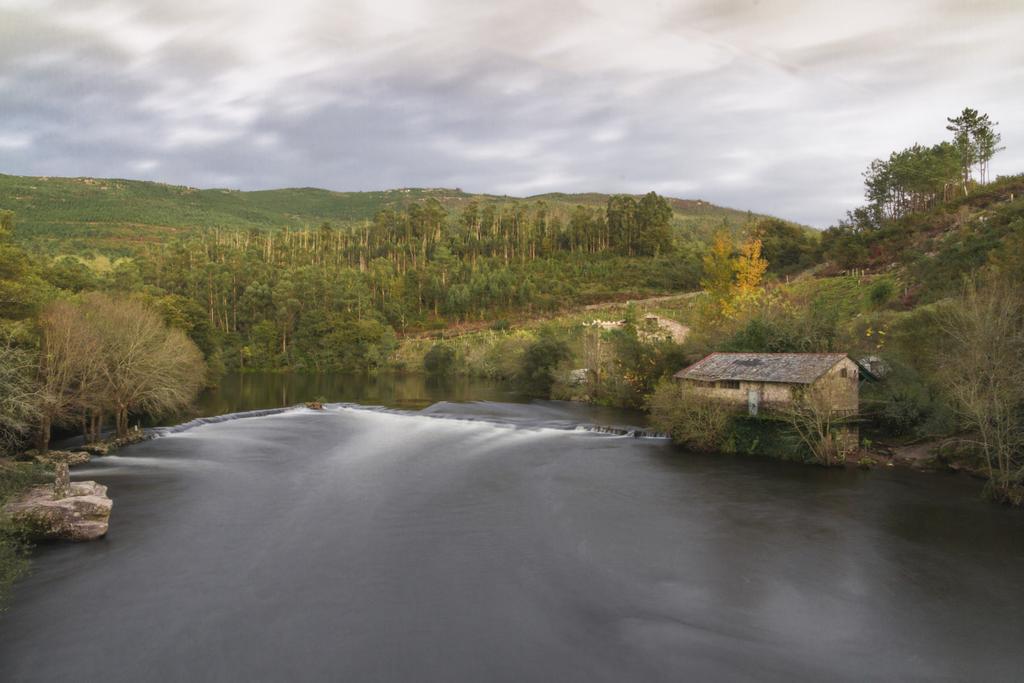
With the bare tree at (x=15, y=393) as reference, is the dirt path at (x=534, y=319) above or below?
above

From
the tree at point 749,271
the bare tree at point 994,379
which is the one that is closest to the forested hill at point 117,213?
the tree at point 749,271

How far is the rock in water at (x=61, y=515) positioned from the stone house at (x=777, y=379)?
25771 mm

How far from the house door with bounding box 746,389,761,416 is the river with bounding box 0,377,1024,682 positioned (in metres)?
2.92

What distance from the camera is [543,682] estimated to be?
12125 mm

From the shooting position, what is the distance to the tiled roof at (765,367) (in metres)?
29.4

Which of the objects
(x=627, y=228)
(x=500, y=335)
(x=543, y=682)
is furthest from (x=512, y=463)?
(x=627, y=228)

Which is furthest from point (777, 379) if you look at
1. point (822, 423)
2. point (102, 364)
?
point (102, 364)

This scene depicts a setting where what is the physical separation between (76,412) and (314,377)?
46839 mm

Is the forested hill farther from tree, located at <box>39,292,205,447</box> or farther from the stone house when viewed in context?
the stone house

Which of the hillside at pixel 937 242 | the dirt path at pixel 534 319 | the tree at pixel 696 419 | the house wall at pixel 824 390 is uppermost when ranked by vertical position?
the hillside at pixel 937 242

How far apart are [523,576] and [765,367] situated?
64.9 feet

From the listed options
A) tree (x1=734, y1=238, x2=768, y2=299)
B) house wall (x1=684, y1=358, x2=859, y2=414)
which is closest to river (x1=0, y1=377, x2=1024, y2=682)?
house wall (x1=684, y1=358, x2=859, y2=414)

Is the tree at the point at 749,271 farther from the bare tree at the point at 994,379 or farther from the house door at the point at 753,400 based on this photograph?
the bare tree at the point at 994,379

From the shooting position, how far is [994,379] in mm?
23969
